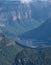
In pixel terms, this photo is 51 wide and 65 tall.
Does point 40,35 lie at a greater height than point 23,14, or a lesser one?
lesser

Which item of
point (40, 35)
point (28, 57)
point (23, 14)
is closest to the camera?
point (28, 57)

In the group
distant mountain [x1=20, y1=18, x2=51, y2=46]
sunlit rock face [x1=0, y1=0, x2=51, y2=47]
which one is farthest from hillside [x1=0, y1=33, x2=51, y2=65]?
sunlit rock face [x1=0, y1=0, x2=51, y2=47]

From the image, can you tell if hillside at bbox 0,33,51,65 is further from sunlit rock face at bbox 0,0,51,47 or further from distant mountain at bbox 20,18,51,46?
sunlit rock face at bbox 0,0,51,47

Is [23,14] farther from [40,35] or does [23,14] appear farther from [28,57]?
[28,57]

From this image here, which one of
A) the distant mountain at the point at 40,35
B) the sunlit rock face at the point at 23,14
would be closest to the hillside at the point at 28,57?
the distant mountain at the point at 40,35

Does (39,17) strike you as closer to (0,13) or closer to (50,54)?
(0,13)

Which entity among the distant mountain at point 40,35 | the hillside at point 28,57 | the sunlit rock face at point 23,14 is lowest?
the hillside at point 28,57

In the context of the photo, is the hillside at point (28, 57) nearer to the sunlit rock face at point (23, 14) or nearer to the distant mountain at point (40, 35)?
the distant mountain at point (40, 35)

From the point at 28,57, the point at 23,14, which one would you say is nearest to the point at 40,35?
the point at 23,14

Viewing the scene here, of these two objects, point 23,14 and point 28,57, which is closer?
point 28,57

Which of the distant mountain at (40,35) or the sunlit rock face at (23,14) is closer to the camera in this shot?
the distant mountain at (40,35)
